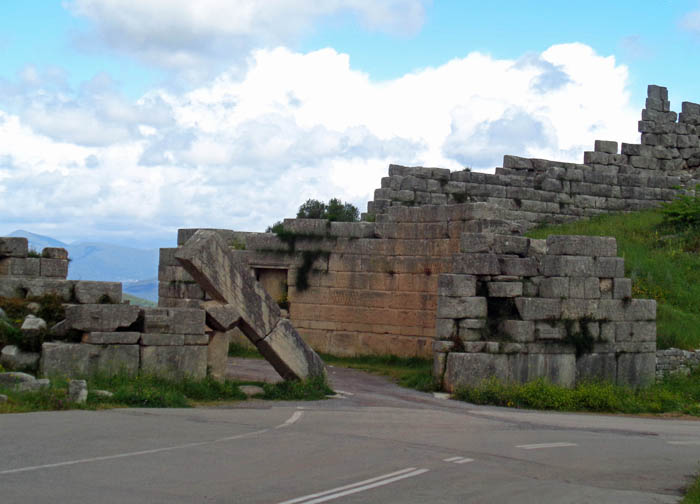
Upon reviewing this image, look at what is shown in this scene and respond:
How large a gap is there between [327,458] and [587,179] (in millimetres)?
20537

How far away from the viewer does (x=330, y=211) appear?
25672 millimetres

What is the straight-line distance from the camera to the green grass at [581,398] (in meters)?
16.1

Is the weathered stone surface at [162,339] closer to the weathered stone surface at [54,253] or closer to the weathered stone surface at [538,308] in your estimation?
the weathered stone surface at [538,308]

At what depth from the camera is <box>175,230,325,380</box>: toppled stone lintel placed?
45.4 feet

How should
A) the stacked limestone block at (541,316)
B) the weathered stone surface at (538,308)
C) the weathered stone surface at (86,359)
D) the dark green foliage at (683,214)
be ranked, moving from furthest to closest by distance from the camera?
A: the dark green foliage at (683,214) → the weathered stone surface at (538,308) → the stacked limestone block at (541,316) → the weathered stone surface at (86,359)

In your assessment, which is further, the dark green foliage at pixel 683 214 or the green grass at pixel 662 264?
the dark green foliage at pixel 683 214

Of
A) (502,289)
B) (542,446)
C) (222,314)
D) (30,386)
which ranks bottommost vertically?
(542,446)

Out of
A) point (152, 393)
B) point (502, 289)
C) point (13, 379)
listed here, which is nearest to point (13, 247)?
point (13, 379)

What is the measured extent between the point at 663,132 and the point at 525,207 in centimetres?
769

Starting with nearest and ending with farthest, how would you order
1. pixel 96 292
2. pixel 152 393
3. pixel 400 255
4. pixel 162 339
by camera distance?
1. pixel 152 393
2. pixel 162 339
3. pixel 96 292
4. pixel 400 255

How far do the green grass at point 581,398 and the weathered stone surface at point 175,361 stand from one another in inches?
201

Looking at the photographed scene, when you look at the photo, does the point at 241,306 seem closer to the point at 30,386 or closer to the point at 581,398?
the point at 30,386

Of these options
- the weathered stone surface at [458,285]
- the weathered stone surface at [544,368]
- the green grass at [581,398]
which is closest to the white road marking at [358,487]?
the green grass at [581,398]

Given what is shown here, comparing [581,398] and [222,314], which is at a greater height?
[222,314]
